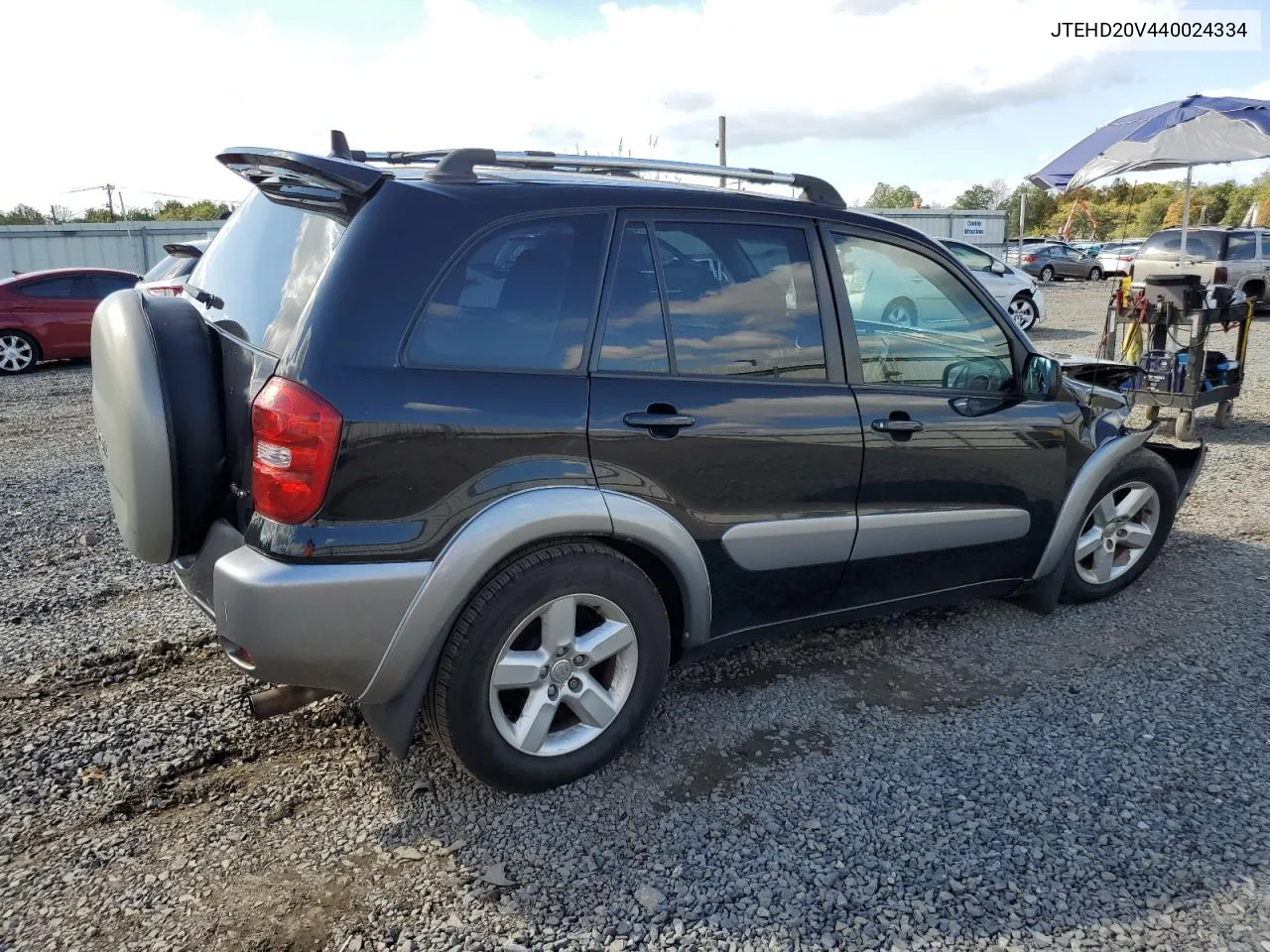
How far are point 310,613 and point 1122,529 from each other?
3713mm

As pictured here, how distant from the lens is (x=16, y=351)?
1294cm

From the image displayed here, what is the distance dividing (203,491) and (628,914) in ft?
5.40

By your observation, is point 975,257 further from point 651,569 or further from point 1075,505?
point 651,569

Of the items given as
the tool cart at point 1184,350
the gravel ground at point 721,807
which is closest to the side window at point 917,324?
the gravel ground at point 721,807

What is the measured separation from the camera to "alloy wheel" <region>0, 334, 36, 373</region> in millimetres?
12852

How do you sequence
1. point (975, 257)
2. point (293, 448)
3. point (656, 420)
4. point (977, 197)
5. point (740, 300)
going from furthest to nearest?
point (977, 197), point (975, 257), point (740, 300), point (656, 420), point (293, 448)

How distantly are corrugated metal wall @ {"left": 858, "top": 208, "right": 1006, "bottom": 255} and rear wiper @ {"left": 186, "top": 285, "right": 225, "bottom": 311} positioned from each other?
23.7 meters

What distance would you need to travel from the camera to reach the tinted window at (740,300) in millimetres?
3020

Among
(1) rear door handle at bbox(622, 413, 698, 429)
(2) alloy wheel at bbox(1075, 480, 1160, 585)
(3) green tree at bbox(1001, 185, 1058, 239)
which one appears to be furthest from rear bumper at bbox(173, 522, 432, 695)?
(3) green tree at bbox(1001, 185, 1058, 239)

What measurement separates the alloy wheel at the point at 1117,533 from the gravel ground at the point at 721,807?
0.29 metres

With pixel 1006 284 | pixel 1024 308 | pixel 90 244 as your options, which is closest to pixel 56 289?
pixel 90 244

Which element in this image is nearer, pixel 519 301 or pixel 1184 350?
pixel 519 301

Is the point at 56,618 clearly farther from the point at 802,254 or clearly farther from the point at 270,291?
the point at 802,254

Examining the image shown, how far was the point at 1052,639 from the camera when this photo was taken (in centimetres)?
403
